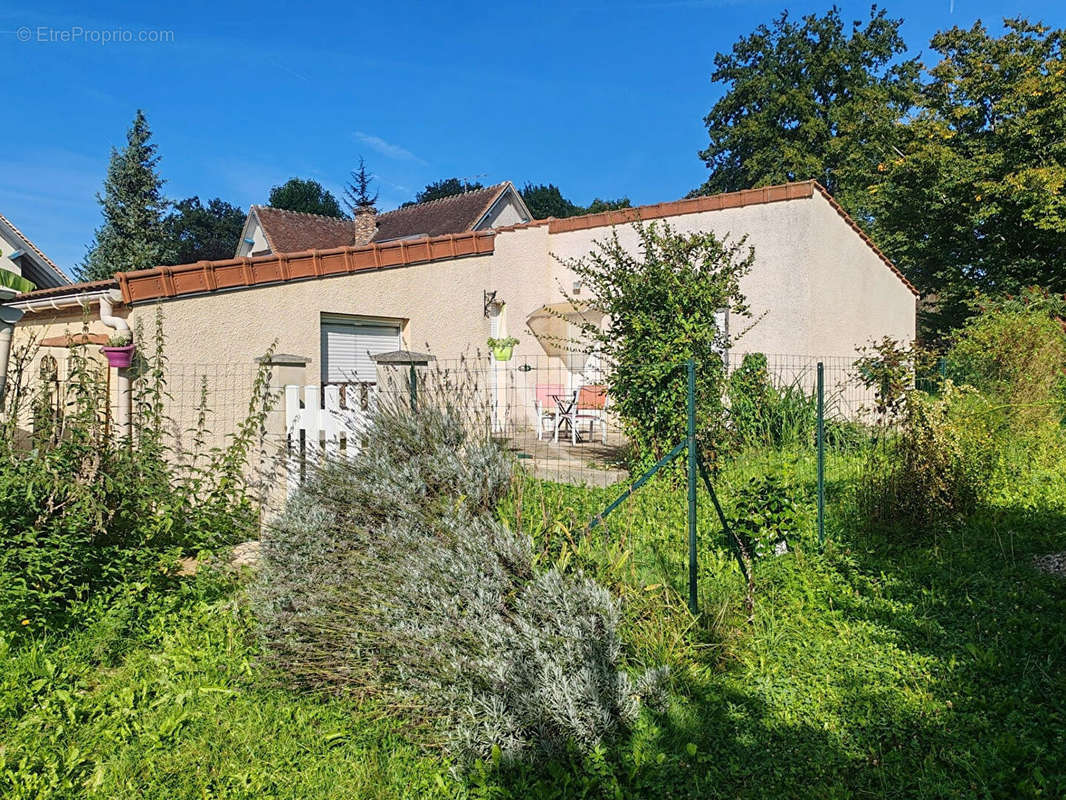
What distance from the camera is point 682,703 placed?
3078mm

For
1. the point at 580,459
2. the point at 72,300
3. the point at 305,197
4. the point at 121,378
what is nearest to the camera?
the point at 121,378

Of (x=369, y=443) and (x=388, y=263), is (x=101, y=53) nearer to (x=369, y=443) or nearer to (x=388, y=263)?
(x=388, y=263)

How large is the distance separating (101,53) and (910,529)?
10.2m

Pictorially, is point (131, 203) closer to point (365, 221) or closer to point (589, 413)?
point (365, 221)

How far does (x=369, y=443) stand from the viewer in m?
4.59

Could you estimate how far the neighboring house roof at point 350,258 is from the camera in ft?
21.9

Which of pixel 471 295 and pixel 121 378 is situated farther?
pixel 471 295

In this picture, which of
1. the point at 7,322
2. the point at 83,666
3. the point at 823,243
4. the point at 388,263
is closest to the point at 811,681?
the point at 83,666

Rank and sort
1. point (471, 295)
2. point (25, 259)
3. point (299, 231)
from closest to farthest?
1. point (471, 295)
2. point (25, 259)
3. point (299, 231)

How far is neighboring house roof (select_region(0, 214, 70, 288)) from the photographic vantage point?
2047cm

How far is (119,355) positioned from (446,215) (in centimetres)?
2182

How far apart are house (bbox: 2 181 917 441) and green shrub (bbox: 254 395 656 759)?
8.43 feet

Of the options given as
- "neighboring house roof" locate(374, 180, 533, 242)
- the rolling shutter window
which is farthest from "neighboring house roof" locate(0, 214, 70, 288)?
the rolling shutter window

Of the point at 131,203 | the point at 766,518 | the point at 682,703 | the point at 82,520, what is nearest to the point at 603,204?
the point at 131,203
